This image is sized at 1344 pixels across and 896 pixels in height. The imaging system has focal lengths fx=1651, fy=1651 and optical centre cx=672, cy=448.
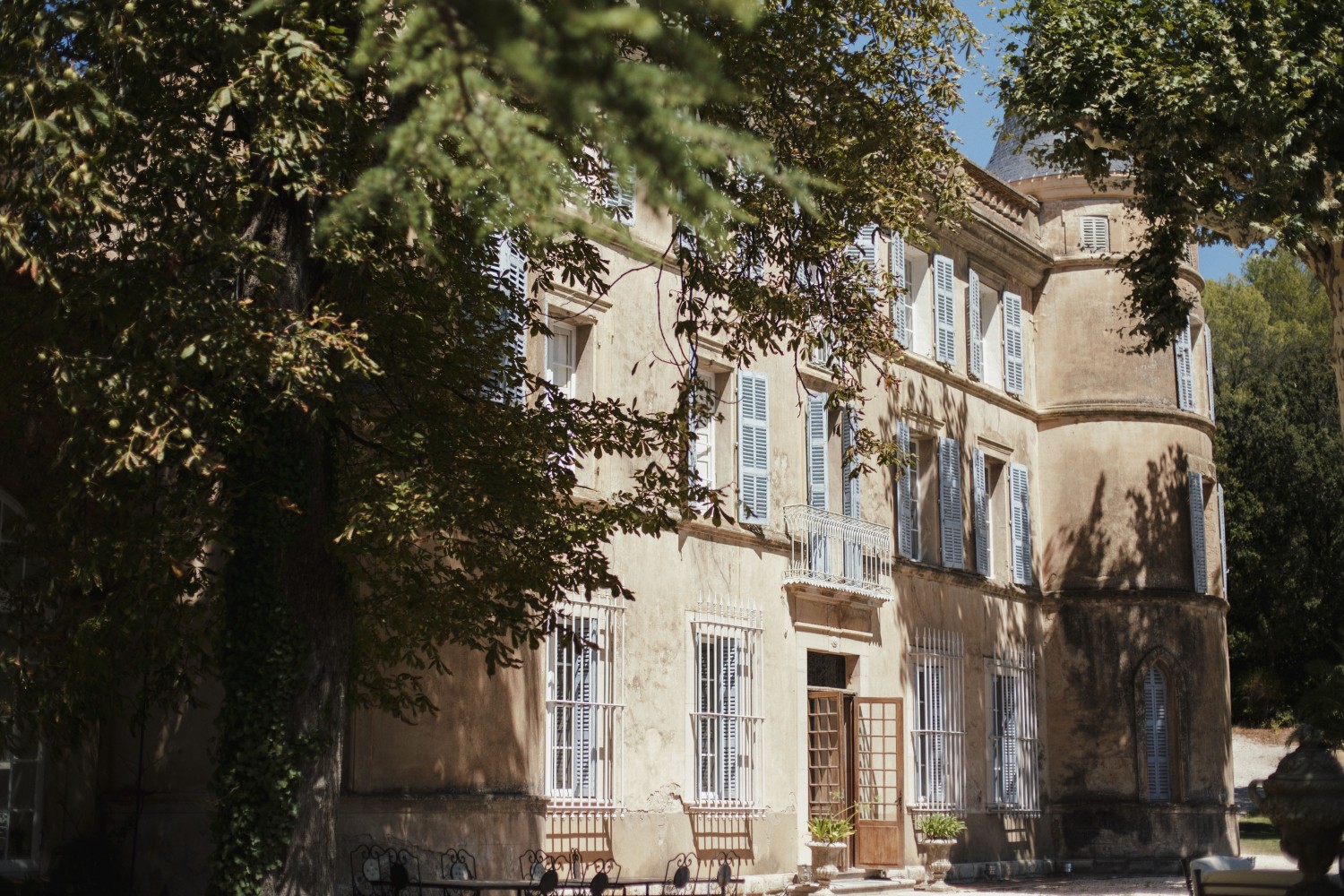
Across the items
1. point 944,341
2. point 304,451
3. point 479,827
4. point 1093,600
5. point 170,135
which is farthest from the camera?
point 1093,600

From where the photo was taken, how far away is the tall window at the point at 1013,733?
21938 millimetres

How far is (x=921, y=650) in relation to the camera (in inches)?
810

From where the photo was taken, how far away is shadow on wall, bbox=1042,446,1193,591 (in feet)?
77.6

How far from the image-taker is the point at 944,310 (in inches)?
867

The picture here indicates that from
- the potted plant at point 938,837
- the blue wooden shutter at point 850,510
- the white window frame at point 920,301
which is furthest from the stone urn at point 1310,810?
the white window frame at point 920,301

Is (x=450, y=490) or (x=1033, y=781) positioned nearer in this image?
(x=450, y=490)

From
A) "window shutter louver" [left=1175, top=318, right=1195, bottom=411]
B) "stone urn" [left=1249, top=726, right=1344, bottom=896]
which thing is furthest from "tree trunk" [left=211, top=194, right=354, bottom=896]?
"window shutter louver" [left=1175, top=318, right=1195, bottom=411]

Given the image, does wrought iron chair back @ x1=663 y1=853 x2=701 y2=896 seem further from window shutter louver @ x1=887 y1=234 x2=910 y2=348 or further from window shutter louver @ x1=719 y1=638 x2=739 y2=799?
window shutter louver @ x1=887 y1=234 x2=910 y2=348

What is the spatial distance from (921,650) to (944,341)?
4.21m

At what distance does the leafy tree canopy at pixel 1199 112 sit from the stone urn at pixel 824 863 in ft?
19.8

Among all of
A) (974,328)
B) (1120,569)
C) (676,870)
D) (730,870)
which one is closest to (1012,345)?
(974,328)

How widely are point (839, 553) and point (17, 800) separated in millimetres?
9454

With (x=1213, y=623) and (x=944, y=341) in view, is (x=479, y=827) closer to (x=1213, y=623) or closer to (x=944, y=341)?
(x=944, y=341)

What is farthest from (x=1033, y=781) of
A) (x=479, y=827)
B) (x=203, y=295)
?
(x=203, y=295)
